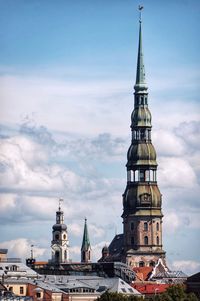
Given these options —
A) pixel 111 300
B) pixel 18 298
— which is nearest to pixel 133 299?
pixel 111 300

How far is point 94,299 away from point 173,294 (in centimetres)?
1049

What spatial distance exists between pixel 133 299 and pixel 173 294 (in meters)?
13.0

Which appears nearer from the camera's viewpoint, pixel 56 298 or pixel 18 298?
pixel 18 298

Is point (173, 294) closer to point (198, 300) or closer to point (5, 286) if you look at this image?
point (198, 300)

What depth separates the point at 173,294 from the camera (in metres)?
198

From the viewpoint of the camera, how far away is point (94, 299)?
200 metres

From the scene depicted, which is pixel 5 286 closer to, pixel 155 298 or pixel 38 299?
pixel 38 299

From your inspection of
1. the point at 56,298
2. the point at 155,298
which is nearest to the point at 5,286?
the point at 56,298

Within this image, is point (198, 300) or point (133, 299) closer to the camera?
point (133, 299)

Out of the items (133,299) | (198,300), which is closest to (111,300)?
(133,299)

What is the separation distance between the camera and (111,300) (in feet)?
611

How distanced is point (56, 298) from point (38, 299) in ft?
13.2

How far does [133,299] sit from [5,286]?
69.7 ft

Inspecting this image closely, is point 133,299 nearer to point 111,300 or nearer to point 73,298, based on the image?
point 111,300
